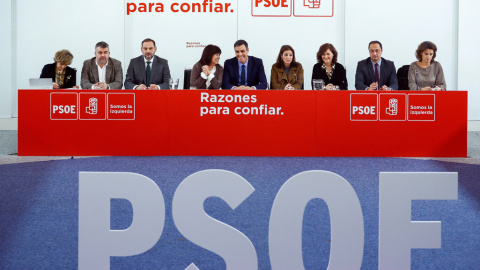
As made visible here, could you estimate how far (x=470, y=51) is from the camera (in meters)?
9.05

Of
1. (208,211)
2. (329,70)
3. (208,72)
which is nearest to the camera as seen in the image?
(208,211)

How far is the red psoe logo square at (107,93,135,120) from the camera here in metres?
6.53

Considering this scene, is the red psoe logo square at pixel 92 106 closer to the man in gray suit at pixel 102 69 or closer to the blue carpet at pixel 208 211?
the blue carpet at pixel 208 211

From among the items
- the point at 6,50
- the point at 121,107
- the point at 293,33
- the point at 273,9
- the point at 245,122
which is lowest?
the point at 245,122

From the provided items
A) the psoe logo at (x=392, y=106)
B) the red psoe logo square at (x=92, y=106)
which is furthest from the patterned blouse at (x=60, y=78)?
the psoe logo at (x=392, y=106)

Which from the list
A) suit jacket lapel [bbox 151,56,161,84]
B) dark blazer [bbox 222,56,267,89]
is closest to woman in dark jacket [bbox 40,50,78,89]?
suit jacket lapel [bbox 151,56,161,84]

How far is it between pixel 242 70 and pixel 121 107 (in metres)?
1.44

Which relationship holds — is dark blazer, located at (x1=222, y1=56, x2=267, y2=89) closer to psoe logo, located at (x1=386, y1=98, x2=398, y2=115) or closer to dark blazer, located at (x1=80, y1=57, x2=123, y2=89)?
dark blazer, located at (x1=80, y1=57, x2=123, y2=89)

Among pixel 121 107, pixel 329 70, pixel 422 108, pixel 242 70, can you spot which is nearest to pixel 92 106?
pixel 121 107

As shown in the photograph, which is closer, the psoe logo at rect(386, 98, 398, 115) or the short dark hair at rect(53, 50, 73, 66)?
the psoe logo at rect(386, 98, 398, 115)

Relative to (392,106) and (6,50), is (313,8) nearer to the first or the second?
(392,106)

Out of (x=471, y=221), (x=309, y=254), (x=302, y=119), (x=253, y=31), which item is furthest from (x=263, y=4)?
(x=309, y=254)

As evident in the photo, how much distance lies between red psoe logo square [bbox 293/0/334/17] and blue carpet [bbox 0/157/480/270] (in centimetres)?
324

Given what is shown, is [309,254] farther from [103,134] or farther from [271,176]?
[103,134]
